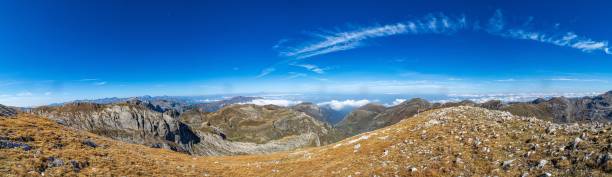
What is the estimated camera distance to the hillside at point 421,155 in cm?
1992

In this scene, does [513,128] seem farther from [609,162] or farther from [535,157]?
[609,162]

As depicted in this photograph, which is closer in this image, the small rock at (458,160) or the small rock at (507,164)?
the small rock at (507,164)

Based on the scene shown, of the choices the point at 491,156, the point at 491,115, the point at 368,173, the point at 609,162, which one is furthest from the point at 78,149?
the point at 491,115

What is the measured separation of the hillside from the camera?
19922 mm

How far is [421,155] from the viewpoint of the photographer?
2683cm

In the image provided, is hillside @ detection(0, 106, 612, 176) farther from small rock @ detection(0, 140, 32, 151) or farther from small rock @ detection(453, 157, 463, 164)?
small rock @ detection(0, 140, 32, 151)

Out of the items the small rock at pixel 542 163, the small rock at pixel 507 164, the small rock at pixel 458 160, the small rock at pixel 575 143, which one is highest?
the small rock at pixel 575 143

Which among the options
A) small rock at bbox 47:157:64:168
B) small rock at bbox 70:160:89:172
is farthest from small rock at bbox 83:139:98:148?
small rock at bbox 47:157:64:168

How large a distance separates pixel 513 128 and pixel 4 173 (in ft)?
121

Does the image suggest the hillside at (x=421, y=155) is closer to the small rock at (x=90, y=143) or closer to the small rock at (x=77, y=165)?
the small rock at (x=77, y=165)

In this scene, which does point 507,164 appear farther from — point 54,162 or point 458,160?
point 54,162

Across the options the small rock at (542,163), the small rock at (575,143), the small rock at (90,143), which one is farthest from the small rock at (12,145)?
the small rock at (575,143)

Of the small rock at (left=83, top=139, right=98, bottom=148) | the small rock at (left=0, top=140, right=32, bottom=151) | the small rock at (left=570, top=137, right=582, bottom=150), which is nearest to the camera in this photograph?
the small rock at (left=570, top=137, right=582, bottom=150)

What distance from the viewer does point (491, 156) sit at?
915 inches
